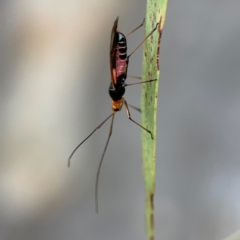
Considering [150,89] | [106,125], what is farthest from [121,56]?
[106,125]

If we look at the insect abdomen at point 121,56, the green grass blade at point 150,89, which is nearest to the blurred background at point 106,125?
the insect abdomen at point 121,56

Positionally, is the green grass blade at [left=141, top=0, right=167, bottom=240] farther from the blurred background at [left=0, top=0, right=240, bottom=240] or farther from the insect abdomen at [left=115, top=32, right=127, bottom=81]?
the blurred background at [left=0, top=0, right=240, bottom=240]

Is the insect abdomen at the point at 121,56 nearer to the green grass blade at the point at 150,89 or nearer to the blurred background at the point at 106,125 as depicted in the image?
the green grass blade at the point at 150,89

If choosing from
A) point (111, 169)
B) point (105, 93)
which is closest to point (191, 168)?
point (111, 169)

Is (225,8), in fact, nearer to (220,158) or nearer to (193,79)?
(193,79)

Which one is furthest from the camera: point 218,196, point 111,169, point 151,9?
point 111,169

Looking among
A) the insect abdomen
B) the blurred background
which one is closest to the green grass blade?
the insect abdomen
